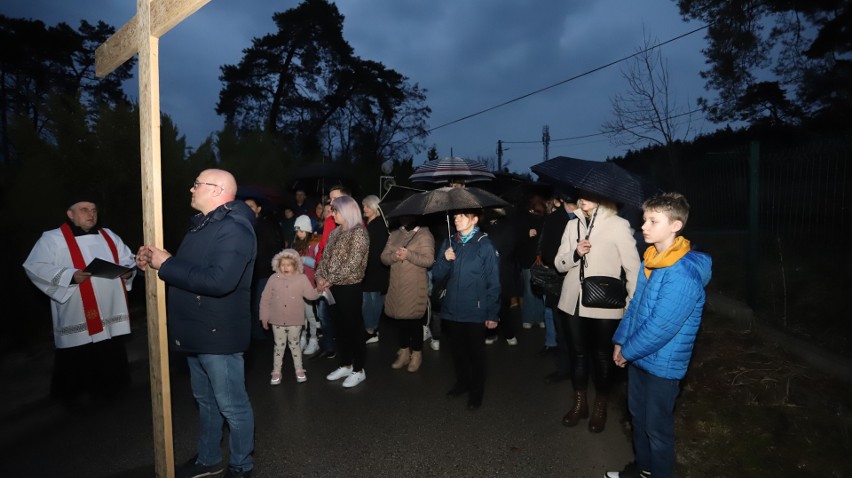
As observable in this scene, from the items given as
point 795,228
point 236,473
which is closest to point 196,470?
point 236,473

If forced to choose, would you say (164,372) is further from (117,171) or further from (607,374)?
(117,171)

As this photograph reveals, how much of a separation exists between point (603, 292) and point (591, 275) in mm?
178

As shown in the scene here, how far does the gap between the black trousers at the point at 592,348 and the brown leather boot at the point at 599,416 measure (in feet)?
0.22

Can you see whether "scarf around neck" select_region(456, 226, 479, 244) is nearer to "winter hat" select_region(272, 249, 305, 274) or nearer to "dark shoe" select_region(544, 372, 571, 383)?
"dark shoe" select_region(544, 372, 571, 383)

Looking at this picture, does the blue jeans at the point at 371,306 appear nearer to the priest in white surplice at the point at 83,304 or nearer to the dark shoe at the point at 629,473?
the priest in white surplice at the point at 83,304

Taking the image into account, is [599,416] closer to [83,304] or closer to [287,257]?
[287,257]

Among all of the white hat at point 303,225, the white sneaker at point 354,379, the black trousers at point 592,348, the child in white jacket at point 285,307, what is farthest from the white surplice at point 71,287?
the black trousers at point 592,348

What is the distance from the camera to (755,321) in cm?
674

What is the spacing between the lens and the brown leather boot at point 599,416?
14.1 ft

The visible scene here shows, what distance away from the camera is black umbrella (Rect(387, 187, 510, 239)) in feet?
15.2

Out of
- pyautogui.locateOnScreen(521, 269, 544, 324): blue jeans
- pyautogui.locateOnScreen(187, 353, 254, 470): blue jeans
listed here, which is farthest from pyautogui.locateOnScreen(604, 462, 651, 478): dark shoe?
pyautogui.locateOnScreen(521, 269, 544, 324): blue jeans

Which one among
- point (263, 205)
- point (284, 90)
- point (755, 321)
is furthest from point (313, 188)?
point (284, 90)

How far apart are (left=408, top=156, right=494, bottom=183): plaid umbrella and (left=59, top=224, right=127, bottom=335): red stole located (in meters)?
4.55

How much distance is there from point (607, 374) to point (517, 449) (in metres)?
0.97
